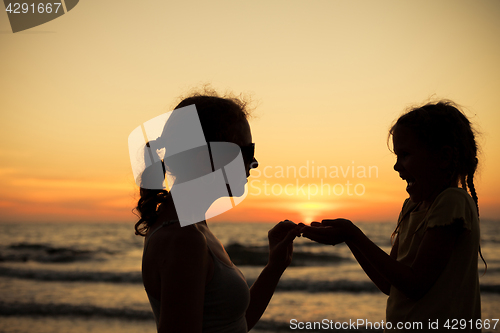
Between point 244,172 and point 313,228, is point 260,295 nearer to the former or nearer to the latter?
point 313,228

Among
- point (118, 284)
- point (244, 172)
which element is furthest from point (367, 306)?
point (244, 172)

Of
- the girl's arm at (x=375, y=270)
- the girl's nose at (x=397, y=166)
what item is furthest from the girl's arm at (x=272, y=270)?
the girl's nose at (x=397, y=166)

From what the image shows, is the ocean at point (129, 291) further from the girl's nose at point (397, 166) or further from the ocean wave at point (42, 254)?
the girl's nose at point (397, 166)

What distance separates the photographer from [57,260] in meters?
20.5

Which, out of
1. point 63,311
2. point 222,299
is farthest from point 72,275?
point 222,299

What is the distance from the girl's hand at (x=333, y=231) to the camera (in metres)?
2.15

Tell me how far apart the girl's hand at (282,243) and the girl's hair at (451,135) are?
1.04 meters

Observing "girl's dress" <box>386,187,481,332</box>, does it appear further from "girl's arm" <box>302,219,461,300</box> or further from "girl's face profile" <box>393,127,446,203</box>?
"girl's face profile" <box>393,127,446,203</box>

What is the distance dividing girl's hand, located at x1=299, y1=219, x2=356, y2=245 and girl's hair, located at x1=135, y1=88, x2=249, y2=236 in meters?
0.78

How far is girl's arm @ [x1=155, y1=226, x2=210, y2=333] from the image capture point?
1.54m

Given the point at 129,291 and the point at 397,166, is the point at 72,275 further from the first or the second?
the point at 397,166

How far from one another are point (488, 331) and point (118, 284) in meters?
11.8

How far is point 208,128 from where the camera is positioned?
1.98 metres

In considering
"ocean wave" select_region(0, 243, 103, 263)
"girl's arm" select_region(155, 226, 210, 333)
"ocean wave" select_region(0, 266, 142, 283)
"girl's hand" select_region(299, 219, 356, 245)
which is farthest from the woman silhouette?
"ocean wave" select_region(0, 243, 103, 263)
